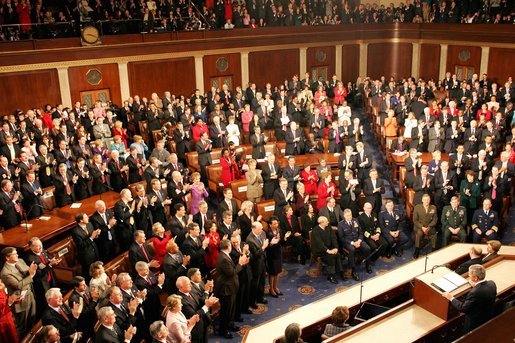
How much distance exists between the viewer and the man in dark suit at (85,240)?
720 centimetres

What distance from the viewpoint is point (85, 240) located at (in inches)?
285

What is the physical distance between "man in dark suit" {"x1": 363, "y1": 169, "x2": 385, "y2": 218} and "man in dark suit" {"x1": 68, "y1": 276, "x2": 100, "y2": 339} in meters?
5.55

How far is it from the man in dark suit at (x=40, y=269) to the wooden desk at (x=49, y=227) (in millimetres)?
530

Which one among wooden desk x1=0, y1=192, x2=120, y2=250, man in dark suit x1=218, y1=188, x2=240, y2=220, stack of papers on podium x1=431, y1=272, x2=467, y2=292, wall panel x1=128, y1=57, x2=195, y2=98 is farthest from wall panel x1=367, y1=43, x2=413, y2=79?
stack of papers on podium x1=431, y1=272, x2=467, y2=292

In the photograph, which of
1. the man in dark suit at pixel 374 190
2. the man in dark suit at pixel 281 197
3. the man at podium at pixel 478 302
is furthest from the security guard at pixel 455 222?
the man at podium at pixel 478 302

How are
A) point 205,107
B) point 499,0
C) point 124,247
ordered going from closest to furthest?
point 124,247 → point 205,107 → point 499,0

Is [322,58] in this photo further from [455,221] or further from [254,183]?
[455,221]

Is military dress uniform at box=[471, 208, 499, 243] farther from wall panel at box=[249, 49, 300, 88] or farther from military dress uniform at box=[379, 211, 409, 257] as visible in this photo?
wall panel at box=[249, 49, 300, 88]

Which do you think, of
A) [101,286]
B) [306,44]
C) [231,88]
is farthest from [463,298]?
[306,44]

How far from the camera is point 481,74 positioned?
1703 centimetres

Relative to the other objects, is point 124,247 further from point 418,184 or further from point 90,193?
point 418,184

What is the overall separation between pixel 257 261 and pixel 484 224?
408cm

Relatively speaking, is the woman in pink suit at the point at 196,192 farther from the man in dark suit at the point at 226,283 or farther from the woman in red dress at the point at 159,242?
the man in dark suit at the point at 226,283

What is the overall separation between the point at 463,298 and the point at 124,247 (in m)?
5.21
